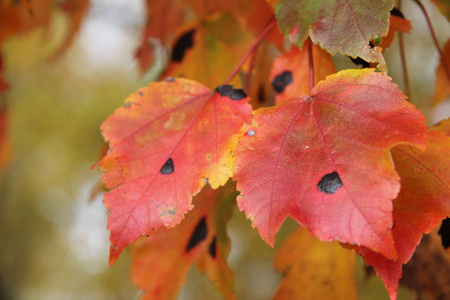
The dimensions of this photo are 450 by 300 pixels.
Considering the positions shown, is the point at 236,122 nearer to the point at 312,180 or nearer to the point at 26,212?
the point at 312,180

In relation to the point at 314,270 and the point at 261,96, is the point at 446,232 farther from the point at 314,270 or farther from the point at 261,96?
the point at 261,96

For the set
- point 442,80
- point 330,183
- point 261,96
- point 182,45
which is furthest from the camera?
point 261,96

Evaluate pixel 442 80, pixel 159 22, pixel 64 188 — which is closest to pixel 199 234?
pixel 442 80

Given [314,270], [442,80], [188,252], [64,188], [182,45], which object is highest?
[182,45]

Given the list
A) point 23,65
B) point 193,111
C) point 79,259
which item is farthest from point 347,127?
point 79,259

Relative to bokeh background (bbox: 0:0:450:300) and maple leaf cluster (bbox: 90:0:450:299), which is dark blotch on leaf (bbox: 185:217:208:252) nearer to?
maple leaf cluster (bbox: 90:0:450:299)
